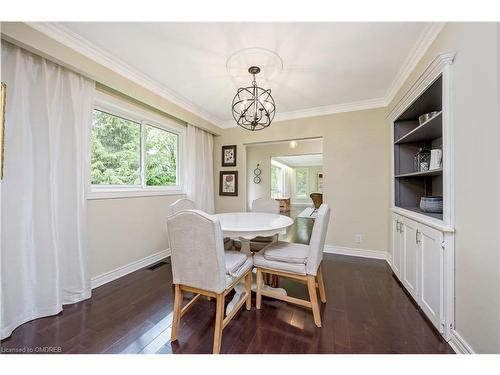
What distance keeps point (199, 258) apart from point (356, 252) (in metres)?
2.79

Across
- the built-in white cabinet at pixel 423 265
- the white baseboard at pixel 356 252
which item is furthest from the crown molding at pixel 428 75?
the white baseboard at pixel 356 252

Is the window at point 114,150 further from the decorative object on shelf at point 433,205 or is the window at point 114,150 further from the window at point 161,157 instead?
the decorative object on shelf at point 433,205

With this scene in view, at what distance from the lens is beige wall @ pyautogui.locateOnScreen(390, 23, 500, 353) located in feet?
3.45

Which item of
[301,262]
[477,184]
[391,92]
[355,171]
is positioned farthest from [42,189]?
[391,92]

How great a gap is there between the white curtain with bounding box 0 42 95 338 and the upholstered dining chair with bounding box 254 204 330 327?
5.71 ft

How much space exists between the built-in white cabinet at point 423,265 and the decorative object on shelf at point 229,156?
2846mm

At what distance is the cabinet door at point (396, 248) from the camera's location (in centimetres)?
229

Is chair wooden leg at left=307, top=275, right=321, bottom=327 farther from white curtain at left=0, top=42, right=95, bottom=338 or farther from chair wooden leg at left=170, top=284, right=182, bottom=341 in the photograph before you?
white curtain at left=0, top=42, right=95, bottom=338

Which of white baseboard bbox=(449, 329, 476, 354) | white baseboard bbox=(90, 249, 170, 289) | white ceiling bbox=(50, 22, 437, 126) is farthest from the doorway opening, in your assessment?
white baseboard bbox=(90, 249, 170, 289)

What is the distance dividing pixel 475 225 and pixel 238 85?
2.59 m
